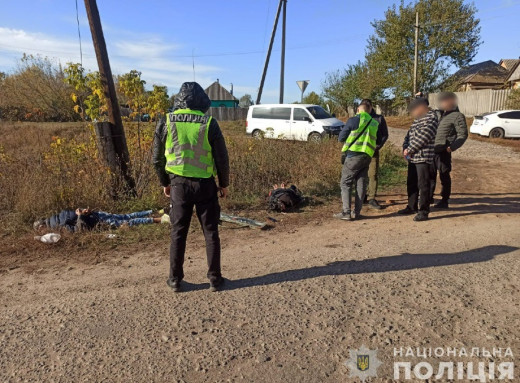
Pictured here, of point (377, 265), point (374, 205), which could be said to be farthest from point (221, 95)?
point (377, 265)

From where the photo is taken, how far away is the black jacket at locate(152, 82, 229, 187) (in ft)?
10.5

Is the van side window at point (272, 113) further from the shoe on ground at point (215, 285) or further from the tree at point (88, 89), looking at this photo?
the shoe on ground at point (215, 285)

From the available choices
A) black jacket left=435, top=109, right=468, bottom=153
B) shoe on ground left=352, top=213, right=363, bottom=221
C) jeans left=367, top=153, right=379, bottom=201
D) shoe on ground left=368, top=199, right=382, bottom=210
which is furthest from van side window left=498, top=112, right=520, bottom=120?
shoe on ground left=352, top=213, right=363, bottom=221

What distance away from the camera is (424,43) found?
34250mm

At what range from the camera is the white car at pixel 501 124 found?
17391mm

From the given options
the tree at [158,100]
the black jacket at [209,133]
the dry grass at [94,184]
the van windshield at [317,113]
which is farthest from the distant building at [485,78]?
the black jacket at [209,133]

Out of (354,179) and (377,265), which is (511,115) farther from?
(377,265)

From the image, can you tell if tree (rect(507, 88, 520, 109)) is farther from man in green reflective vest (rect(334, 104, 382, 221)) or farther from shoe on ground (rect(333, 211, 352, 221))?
shoe on ground (rect(333, 211, 352, 221))

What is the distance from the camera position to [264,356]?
7.88 feet

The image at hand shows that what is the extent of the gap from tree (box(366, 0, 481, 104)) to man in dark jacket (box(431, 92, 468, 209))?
31.6 m

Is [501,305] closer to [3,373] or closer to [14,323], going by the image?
[3,373]

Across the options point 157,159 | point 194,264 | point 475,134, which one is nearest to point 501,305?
point 194,264

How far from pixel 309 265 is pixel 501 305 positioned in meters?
1.70

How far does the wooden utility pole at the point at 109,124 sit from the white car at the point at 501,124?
17.9 metres
